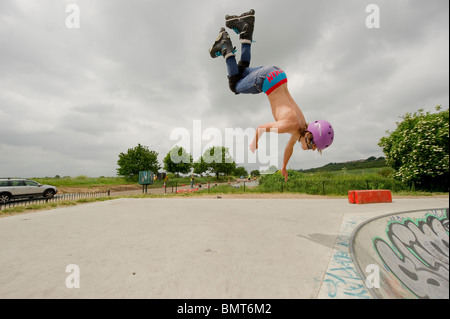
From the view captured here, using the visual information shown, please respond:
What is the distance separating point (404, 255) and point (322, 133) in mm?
2283

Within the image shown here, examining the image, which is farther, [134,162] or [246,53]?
[134,162]

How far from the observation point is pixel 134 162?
112ft

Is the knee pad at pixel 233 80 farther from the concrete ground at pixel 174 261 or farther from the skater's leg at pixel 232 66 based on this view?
the concrete ground at pixel 174 261

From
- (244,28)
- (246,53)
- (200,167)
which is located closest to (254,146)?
(246,53)

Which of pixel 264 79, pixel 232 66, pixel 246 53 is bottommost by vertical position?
pixel 264 79

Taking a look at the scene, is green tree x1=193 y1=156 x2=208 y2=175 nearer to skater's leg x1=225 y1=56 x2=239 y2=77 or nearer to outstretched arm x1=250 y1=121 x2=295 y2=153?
skater's leg x1=225 y1=56 x2=239 y2=77

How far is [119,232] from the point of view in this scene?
4547 mm

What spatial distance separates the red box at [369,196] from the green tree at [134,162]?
3228 cm

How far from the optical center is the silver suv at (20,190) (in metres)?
12.7

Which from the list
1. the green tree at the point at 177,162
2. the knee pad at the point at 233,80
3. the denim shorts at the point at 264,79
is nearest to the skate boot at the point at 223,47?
the knee pad at the point at 233,80

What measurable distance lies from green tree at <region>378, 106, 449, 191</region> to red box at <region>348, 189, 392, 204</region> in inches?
313

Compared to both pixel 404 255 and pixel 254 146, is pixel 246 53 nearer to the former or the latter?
pixel 254 146

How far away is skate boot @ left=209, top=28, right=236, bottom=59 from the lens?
364cm
